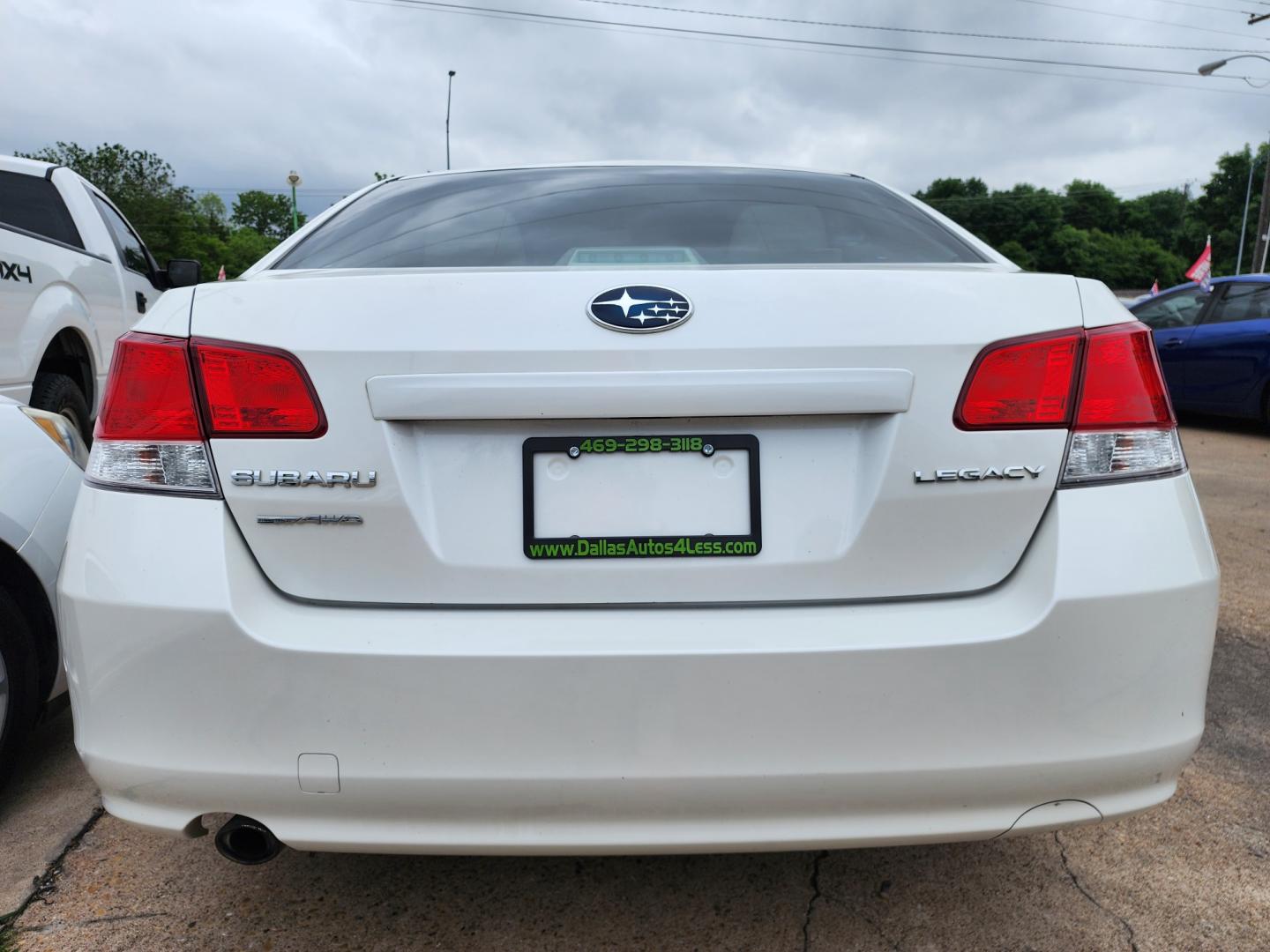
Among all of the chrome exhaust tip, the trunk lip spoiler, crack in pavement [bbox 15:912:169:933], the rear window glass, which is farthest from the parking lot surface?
the rear window glass

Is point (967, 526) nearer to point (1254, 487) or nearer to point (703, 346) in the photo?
point (703, 346)

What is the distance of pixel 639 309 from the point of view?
1520mm

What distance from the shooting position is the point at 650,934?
74.8 inches

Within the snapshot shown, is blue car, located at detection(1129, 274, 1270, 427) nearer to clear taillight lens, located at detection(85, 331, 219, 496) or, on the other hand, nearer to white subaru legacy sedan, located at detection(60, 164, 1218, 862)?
white subaru legacy sedan, located at detection(60, 164, 1218, 862)

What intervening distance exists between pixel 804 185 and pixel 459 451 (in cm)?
134

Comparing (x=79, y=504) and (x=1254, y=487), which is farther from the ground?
(x=79, y=504)

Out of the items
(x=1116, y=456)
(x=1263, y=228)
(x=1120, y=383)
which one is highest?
(x=1263, y=228)

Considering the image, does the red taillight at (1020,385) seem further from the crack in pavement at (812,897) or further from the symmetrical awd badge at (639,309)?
the crack in pavement at (812,897)

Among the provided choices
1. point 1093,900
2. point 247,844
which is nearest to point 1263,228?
point 1093,900

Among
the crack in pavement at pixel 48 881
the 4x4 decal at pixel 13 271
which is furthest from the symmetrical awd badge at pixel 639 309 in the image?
the 4x4 decal at pixel 13 271

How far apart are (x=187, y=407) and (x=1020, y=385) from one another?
129cm

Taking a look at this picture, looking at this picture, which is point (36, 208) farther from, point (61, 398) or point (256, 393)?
point (256, 393)

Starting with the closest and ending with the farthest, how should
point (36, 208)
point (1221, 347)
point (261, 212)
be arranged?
point (36, 208), point (1221, 347), point (261, 212)

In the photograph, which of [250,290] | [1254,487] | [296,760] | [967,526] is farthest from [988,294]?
[1254,487]
